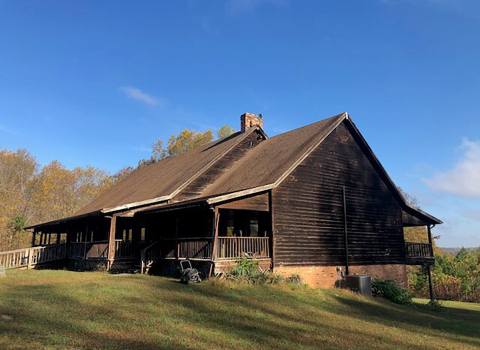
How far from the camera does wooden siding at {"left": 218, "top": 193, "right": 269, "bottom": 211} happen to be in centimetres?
1620

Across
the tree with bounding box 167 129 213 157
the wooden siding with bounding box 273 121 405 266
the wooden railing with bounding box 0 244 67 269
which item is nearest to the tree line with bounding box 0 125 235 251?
the tree with bounding box 167 129 213 157

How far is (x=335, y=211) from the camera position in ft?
64.8

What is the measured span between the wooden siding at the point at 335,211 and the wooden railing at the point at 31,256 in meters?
15.4

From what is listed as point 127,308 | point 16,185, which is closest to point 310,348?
point 127,308

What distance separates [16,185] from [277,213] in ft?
137

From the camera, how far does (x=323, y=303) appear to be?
13.4 m

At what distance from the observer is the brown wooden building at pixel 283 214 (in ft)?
56.2

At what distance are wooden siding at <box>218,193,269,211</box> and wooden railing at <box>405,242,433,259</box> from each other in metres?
10.6

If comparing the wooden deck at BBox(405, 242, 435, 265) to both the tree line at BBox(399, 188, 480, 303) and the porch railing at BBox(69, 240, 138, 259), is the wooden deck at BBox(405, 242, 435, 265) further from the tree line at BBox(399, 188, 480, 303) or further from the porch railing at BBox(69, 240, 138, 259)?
the porch railing at BBox(69, 240, 138, 259)

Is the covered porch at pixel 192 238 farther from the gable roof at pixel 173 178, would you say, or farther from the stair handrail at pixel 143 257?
the gable roof at pixel 173 178

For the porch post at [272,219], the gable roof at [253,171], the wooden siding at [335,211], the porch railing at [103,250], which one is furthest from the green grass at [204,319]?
the gable roof at [253,171]

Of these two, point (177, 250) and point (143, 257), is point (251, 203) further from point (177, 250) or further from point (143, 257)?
Result: point (143, 257)

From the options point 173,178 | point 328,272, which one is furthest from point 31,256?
point 328,272

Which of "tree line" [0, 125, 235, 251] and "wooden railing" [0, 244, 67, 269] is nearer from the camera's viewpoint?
"wooden railing" [0, 244, 67, 269]
